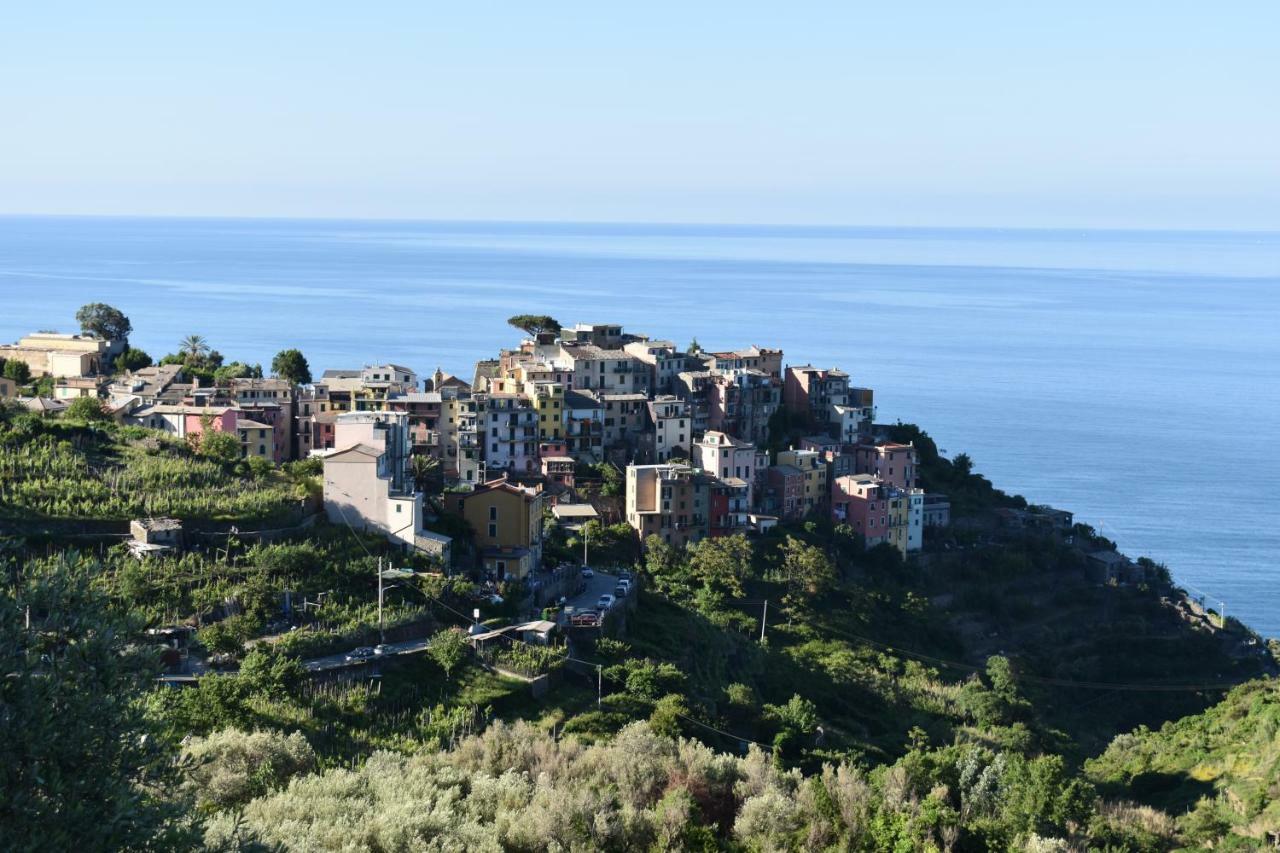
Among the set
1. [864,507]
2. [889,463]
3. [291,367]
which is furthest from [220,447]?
[889,463]

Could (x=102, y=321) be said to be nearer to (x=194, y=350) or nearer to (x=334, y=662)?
(x=194, y=350)

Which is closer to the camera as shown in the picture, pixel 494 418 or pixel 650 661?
pixel 650 661

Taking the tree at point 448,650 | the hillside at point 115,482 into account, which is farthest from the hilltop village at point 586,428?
the tree at point 448,650

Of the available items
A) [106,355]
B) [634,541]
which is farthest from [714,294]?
[634,541]

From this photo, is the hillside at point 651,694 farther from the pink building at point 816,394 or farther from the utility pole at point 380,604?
the pink building at point 816,394

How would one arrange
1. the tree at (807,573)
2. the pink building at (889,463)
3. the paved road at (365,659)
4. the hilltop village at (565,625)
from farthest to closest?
the pink building at (889,463)
the tree at (807,573)
the paved road at (365,659)
the hilltop village at (565,625)

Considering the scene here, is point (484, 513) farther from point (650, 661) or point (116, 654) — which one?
point (116, 654)
